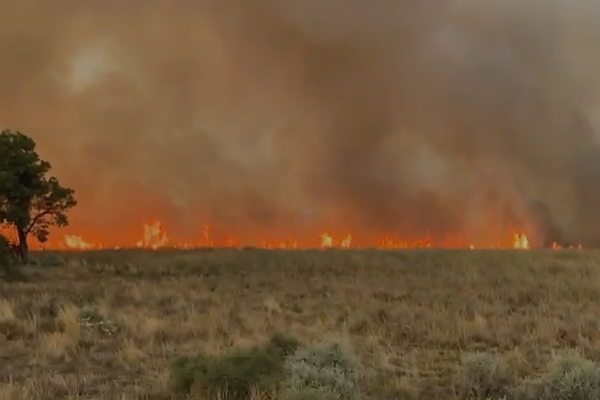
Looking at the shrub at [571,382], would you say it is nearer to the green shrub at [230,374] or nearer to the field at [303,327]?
the field at [303,327]

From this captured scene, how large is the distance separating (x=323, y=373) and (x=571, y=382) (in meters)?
3.31

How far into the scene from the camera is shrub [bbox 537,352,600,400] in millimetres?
8867

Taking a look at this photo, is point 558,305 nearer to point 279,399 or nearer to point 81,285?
point 279,399

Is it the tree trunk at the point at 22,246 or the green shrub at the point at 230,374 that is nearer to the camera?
the green shrub at the point at 230,374

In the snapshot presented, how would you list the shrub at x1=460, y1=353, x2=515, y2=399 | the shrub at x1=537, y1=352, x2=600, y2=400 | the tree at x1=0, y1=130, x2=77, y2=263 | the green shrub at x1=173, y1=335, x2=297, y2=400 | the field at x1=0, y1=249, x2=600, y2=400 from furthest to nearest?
the tree at x1=0, y1=130, x2=77, y2=263 → the field at x1=0, y1=249, x2=600, y2=400 → the shrub at x1=460, y1=353, x2=515, y2=399 → the green shrub at x1=173, y1=335, x2=297, y2=400 → the shrub at x1=537, y1=352, x2=600, y2=400

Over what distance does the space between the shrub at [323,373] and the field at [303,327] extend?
1.12 ft

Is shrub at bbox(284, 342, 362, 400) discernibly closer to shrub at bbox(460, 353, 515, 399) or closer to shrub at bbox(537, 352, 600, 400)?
shrub at bbox(460, 353, 515, 399)

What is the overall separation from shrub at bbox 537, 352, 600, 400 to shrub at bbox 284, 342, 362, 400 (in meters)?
2.60

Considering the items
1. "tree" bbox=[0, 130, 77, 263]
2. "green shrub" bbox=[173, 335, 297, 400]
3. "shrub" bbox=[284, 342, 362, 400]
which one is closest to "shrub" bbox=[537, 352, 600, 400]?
"shrub" bbox=[284, 342, 362, 400]

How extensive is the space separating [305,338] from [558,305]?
9641mm

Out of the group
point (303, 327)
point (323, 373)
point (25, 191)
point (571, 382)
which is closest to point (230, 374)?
point (323, 373)

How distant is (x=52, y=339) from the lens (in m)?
13.0

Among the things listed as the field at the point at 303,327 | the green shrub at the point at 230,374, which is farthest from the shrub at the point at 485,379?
the green shrub at the point at 230,374

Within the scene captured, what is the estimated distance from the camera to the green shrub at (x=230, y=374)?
356 inches
